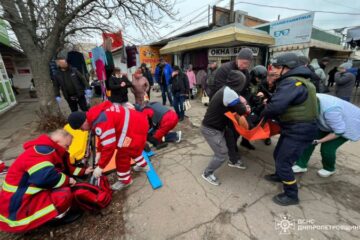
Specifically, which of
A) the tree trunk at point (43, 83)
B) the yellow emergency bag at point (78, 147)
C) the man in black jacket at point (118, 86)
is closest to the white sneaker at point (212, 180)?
the yellow emergency bag at point (78, 147)

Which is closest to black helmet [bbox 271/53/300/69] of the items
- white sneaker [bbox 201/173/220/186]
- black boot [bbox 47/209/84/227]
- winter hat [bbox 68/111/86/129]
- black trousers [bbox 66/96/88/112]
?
white sneaker [bbox 201/173/220/186]

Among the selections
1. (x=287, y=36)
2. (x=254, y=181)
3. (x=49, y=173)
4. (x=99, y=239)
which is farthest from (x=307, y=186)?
(x=287, y=36)

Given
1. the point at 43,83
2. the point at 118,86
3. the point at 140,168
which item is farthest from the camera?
the point at 43,83

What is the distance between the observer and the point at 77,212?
205 centimetres

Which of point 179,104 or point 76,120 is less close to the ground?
point 76,120

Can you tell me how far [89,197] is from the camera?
1.97 metres

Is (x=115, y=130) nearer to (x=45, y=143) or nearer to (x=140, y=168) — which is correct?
(x=45, y=143)

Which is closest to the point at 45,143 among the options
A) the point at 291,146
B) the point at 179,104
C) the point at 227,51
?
the point at 291,146

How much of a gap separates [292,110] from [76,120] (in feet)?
8.10

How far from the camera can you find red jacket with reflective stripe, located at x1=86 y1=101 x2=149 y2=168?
199 cm

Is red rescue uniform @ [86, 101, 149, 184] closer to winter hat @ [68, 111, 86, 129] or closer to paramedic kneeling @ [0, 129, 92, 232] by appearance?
winter hat @ [68, 111, 86, 129]

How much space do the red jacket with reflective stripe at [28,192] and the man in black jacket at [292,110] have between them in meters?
2.46

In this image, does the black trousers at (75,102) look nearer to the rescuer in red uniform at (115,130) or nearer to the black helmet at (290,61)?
the rescuer in red uniform at (115,130)

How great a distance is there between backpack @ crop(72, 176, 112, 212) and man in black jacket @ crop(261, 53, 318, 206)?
2.18 m
